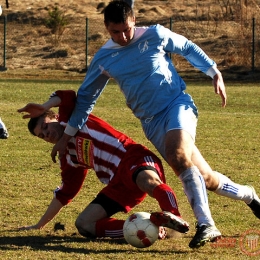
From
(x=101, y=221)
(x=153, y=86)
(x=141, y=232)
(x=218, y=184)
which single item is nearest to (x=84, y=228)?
(x=101, y=221)

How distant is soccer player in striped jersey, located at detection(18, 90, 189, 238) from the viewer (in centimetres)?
578

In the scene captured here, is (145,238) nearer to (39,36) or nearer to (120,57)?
(120,57)

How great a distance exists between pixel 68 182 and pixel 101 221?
530mm

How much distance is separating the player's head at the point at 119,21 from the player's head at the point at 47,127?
83cm

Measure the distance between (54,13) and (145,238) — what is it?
2784 cm

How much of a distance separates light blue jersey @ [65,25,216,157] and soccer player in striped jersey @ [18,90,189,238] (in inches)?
6.3

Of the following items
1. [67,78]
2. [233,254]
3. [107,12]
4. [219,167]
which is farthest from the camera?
[67,78]

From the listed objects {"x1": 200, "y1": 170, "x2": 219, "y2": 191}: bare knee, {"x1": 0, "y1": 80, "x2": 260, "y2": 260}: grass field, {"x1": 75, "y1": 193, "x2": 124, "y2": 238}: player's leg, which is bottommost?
{"x1": 0, "y1": 80, "x2": 260, "y2": 260}: grass field

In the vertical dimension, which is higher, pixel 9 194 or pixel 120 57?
pixel 120 57

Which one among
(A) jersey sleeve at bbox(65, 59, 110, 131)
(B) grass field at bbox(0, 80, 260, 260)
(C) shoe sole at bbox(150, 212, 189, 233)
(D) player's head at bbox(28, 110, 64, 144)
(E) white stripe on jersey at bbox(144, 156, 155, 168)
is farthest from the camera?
(A) jersey sleeve at bbox(65, 59, 110, 131)

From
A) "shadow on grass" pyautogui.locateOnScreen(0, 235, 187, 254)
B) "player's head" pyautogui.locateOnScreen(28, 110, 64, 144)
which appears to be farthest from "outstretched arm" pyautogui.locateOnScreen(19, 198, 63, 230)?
"player's head" pyautogui.locateOnScreen(28, 110, 64, 144)

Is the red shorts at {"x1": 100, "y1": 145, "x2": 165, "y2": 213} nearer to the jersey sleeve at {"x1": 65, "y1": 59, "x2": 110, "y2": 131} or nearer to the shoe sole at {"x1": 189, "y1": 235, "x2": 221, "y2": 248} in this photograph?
the jersey sleeve at {"x1": 65, "y1": 59, "x2": 110, "y2": 131}

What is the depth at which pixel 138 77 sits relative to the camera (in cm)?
593

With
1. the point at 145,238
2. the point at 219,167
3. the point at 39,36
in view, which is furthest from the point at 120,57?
the point at 39,36
